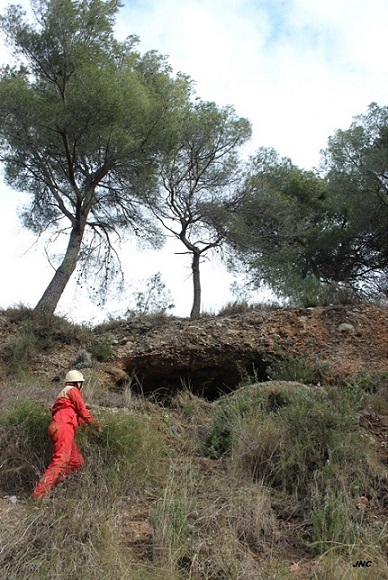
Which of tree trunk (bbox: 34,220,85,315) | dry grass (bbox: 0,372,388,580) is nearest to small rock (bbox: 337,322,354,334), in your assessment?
dry grass (bbox: 0,372,388,580)

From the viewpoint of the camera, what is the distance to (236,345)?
11.1 m

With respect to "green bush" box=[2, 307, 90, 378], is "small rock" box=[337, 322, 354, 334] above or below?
above

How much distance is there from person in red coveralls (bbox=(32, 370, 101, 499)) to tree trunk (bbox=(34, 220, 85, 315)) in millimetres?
5855

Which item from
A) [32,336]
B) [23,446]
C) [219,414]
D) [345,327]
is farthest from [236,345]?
[23,446]

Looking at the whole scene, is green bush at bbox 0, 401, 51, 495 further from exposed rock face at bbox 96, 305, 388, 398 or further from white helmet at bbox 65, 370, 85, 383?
exposed rock face at bbox 96, 305, 388, 398

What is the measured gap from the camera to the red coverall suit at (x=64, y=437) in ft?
19.7

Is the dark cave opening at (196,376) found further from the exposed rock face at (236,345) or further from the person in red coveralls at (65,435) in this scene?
the person in red coveralls at (65,435)

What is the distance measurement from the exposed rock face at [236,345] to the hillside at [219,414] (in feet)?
0.07

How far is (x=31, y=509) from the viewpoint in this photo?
554 cm

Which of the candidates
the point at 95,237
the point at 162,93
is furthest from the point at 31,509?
the point at 162,93

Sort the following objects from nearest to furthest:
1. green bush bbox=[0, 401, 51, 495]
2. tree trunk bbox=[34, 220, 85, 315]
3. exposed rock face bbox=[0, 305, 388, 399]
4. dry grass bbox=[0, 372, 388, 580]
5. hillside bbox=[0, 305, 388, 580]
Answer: dry grass bbox=[0, 372, 388, 580] < hillside bbox=[0, 305, 388, 580] < green bush bbox=[0, 401, 51, 495] < exposed rock face bbox=[0, 305, 388, 399] < tree trunk bbox=[34, 220, 85, 315]

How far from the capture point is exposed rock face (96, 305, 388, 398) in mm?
10875

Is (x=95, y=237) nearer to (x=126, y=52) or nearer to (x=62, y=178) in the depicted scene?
(x=62, y=178)

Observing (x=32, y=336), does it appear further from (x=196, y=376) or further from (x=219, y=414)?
(x=219, y=414)
